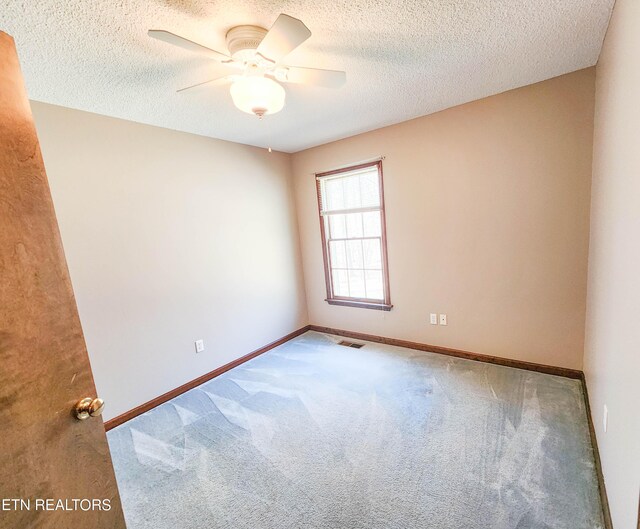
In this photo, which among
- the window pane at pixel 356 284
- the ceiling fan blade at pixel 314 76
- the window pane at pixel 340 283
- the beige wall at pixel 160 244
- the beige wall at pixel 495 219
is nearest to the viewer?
the ceiling fan blade at pixel 314 76

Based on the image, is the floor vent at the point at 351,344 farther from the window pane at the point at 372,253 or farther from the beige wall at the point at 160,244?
the window pane at the point at 372,253

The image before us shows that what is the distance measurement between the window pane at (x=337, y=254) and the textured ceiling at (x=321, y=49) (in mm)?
1655

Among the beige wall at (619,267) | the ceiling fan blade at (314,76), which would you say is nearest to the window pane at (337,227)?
the ceiling fan blade at (314,76)

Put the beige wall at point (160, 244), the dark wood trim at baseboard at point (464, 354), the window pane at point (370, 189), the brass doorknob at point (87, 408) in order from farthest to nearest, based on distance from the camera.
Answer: the window pane at point (370, 189) < the dark wood trim at baseboard at point (464, 354) < the beige wall at point (160, 244) < the brass doorknob at point (87, 408)

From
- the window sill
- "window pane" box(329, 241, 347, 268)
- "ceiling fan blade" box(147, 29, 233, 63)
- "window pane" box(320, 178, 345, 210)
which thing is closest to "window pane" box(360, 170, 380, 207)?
"window pane" box(320, 178, 345, 210)

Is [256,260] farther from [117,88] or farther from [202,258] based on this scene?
[117,88]

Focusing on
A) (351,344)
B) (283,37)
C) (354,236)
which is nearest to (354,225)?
(354,236)

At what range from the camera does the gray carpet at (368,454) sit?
152 centimetres

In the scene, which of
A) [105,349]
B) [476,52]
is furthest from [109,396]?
[476,52]

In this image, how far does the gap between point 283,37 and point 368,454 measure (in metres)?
2.33

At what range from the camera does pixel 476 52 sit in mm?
1859

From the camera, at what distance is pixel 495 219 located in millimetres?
2734

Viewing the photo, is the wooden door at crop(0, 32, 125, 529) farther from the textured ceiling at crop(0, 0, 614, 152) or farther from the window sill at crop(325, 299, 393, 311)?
the window sill at crop(325, 299, 393, 311)

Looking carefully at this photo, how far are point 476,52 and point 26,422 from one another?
8.79 feet
